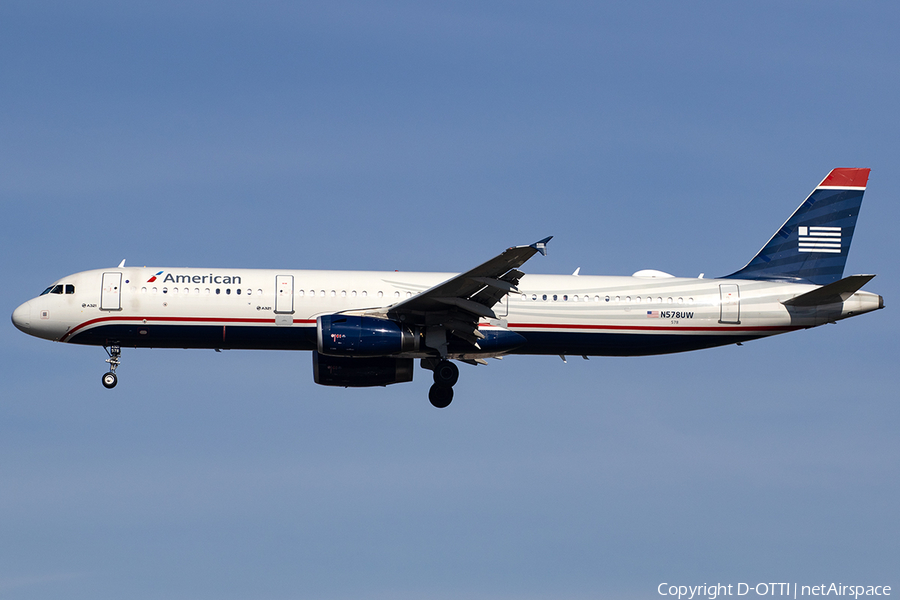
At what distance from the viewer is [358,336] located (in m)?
34.5

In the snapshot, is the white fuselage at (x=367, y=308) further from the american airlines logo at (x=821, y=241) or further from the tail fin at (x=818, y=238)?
the american airlines logo at (x=821, y=241)

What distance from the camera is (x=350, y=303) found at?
36500 mm

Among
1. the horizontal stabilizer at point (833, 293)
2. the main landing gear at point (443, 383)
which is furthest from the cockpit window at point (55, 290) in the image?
the horizontal stabilizer at point (833, 293)

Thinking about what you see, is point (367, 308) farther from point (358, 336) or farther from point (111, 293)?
point (111, 293)

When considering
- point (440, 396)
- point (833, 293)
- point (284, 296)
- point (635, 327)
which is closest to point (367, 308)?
point (284, 296)

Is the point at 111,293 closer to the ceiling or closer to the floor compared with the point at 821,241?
closer to the floor

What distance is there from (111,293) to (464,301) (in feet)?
37.7

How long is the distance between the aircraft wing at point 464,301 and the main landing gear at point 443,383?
1.20 meters

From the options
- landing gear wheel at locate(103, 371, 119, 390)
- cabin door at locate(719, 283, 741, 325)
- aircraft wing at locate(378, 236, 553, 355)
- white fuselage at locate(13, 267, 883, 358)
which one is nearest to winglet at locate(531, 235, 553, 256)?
aircraft wing at locate(378, 236, 553, 355)

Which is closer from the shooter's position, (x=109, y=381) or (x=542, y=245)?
(x=542, y=245)

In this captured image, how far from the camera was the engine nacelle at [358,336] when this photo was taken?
34.3 metres

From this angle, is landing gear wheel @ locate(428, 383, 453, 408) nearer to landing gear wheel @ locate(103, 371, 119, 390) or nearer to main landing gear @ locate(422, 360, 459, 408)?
main landing gear @ locate(422, 360, 459, 408)

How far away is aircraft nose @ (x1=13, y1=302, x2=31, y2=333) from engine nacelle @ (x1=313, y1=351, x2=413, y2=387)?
30.6 feet

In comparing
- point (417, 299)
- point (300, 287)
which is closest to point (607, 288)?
point (417, 299)
